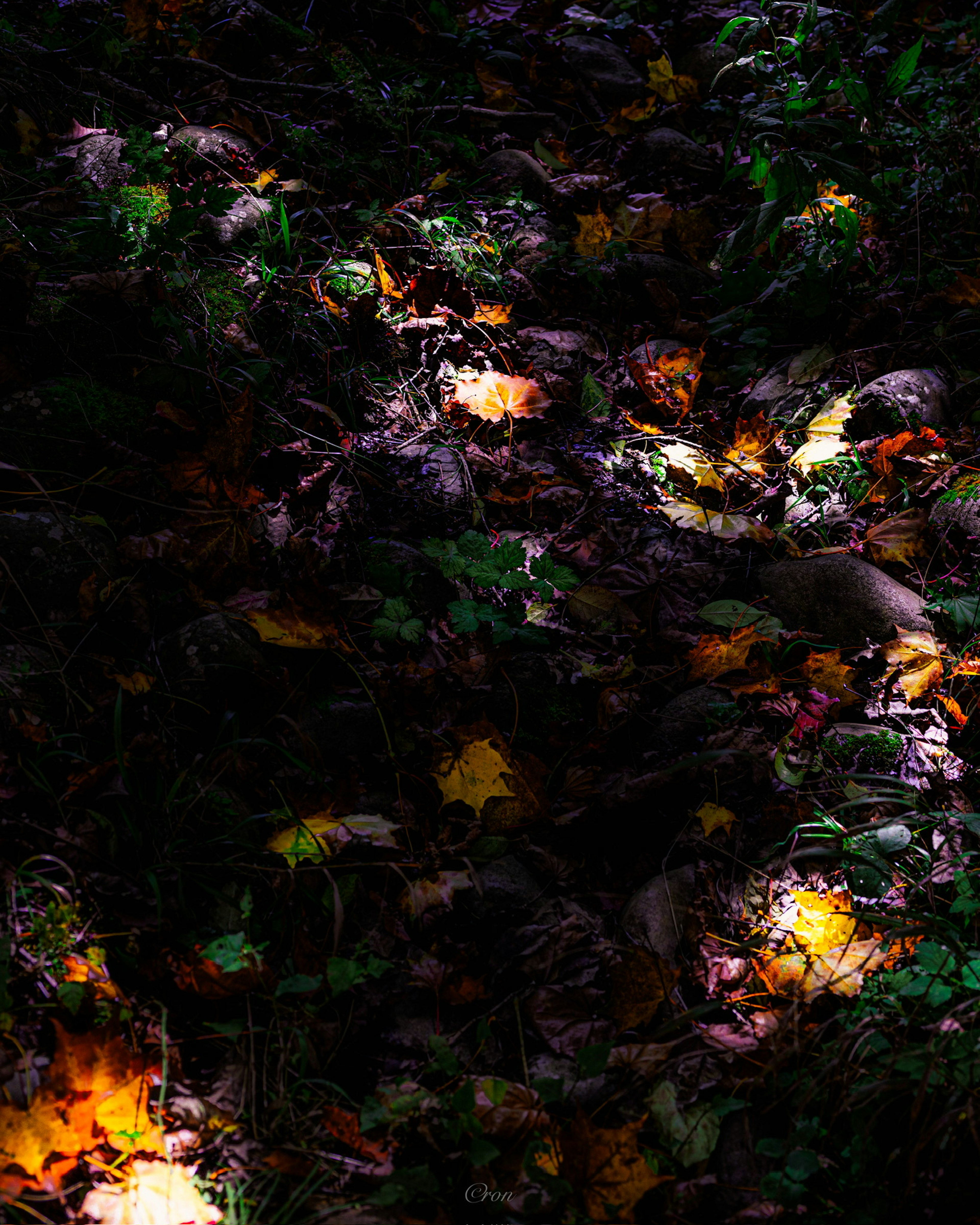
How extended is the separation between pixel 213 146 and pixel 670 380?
208 centimetres

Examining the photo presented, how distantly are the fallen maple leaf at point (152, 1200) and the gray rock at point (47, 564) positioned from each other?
4.10ft

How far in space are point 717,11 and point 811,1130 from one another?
17.8ft

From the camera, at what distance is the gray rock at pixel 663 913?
69.4 inches

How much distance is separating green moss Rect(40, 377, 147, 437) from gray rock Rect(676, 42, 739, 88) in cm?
361

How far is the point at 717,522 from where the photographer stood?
257 cm

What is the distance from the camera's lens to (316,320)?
8.85 ft

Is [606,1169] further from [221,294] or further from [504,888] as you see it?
[221,294]

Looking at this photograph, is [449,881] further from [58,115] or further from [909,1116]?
[58,115]

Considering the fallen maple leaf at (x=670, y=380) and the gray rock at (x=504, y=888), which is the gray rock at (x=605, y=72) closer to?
the fallen maple leaf at (x=670, y=380)

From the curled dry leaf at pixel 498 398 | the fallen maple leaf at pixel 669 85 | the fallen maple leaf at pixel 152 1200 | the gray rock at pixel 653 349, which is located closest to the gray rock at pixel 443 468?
the curled dry leaf at pixel 498 398

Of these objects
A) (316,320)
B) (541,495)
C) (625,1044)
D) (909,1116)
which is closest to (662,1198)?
(625,1044)

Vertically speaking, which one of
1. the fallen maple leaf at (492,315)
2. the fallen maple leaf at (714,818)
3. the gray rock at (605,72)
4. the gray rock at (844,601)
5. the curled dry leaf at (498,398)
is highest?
the gray rock at (605,72)

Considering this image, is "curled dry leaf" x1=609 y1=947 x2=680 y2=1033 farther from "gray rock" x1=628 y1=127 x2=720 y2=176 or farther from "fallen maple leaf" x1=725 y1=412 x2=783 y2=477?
"gray rock" x1=628 y1=127 x2=720 y2=176

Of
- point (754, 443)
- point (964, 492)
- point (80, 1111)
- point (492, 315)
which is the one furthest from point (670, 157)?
point (80, 1111)
